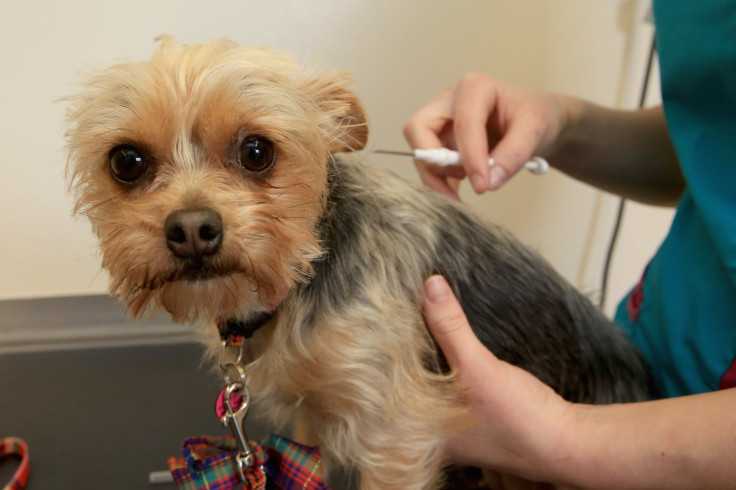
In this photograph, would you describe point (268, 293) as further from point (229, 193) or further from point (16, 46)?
point (16, 46)

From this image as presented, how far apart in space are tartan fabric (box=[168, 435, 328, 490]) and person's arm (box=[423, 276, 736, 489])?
10.3 inches

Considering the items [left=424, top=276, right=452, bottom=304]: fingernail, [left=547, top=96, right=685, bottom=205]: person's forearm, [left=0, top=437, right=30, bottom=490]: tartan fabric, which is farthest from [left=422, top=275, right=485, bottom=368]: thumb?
[left=0, top=437, right=30, bottom=490]: tartan fabric

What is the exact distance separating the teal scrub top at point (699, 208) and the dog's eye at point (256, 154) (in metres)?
0.72

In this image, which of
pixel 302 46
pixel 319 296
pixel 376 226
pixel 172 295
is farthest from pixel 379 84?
pixel 172 295

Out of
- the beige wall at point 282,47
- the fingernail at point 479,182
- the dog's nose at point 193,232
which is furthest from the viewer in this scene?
→ the beige wall at point 282,47

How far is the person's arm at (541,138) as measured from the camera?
962 mm

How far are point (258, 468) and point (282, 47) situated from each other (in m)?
0.98

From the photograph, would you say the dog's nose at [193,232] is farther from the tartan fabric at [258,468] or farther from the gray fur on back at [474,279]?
the tartan fabric at [258,468]

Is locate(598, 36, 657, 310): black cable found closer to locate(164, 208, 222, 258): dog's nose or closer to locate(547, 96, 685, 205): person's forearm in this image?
locate(547, 96, 685, 205): person's forearm

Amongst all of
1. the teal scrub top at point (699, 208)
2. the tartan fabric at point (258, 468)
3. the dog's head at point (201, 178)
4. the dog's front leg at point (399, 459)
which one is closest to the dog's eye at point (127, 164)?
the dog's head at point (201, 178)

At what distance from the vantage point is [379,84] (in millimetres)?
1335

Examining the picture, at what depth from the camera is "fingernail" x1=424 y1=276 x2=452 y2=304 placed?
80 centimetres

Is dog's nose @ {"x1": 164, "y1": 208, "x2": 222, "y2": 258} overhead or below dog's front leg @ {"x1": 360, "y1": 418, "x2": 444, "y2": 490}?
overhead

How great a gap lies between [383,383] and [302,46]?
0.88 meters
